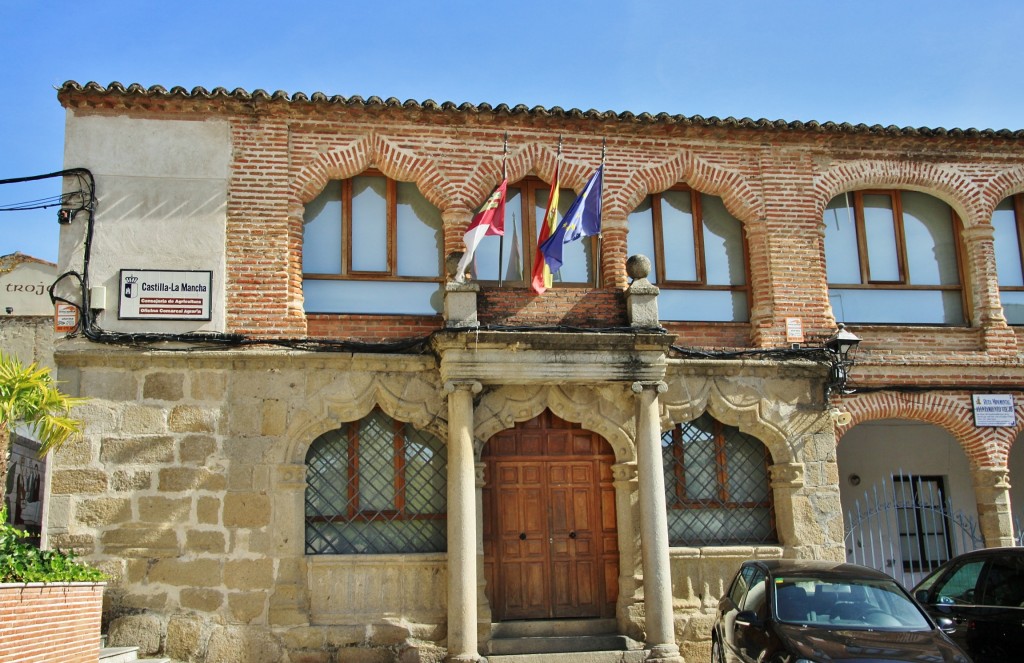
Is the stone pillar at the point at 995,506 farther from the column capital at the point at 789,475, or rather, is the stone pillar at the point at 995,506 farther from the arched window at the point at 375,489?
the arched window at the point at 375,489

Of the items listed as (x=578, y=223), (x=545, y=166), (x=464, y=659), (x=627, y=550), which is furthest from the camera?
(x=545, y=166)

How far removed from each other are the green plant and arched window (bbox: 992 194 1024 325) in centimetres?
1116

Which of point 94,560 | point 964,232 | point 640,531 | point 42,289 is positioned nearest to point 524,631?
point 640,531

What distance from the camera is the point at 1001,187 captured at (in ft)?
41.9

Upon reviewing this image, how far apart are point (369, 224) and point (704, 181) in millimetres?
4217

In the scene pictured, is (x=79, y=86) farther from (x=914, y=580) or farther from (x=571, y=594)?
(x=914, y=580)

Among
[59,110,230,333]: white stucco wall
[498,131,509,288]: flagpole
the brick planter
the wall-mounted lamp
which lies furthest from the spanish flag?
the brick planter

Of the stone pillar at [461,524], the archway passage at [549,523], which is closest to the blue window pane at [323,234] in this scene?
the stone pillar at [461,524]

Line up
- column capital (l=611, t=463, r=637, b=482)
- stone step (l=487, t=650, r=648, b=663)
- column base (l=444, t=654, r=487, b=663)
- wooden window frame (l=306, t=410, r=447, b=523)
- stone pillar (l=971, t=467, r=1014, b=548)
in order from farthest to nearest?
stone pillar (l=971, t=467, r=1014, b=548), column capital (l=611, t=463, r=637, b=482), wooden window frame (l=306, t=410, r=447, b=523), stone step (l=487, t=650, r=648, b=663), column base (l=444, t=654, r=487, b=663)

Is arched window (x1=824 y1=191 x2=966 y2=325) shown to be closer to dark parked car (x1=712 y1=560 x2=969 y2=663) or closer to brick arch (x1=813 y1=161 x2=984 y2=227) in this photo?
brick arch (x1=813 y1=161 x2=984 y2=227)

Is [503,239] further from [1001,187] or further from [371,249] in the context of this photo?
[1001,187]

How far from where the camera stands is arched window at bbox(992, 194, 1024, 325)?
12672 millimetres

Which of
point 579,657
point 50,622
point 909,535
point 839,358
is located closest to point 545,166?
point 839,358

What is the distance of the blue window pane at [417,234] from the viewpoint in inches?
459
